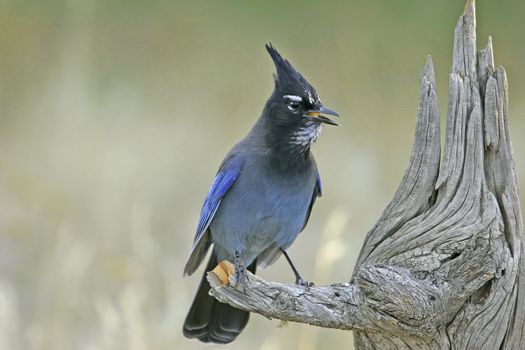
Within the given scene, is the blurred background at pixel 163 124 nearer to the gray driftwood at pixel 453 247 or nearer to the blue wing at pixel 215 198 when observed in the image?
the blue wing at pixel 215 198

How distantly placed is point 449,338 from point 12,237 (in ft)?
11.2

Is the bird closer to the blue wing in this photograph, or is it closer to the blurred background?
the blue wing

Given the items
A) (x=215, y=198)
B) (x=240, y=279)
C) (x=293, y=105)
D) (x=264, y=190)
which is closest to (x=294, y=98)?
(x=293, y=105)

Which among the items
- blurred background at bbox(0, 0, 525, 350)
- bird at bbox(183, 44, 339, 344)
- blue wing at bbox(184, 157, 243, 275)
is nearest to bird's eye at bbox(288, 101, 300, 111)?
bird at bbox(183, 44, 339, 344)

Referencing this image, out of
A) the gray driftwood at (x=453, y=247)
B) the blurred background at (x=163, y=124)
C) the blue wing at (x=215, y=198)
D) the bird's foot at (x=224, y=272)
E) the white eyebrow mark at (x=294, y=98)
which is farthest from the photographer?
the blurred background at (x=163, y=124)

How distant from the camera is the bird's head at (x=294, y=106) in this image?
5.12 metres

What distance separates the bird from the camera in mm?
5184

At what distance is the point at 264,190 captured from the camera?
526 centimetres

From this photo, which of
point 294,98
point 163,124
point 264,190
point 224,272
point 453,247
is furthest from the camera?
point 163,124

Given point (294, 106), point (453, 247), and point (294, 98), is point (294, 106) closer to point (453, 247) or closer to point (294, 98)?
point (294, 98)

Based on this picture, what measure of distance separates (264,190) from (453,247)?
130cm

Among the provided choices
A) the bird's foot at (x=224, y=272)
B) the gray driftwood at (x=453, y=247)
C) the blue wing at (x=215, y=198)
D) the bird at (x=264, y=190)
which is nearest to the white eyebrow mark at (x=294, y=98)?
the bird at (x=264, y=190)

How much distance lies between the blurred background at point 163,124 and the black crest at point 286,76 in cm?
105

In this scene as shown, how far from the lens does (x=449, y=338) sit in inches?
164
